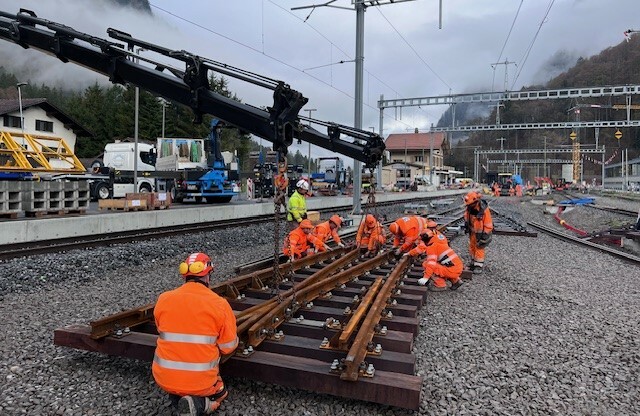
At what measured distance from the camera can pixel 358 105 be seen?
49.6ft

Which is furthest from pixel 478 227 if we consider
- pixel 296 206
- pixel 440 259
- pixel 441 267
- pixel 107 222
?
pixel 107 222

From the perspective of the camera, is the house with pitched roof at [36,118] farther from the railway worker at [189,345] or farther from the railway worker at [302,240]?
the railway worker at [189,345]

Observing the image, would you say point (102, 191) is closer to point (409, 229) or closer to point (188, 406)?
point (409, 229)

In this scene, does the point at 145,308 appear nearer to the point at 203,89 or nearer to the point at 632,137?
the point at 203,89

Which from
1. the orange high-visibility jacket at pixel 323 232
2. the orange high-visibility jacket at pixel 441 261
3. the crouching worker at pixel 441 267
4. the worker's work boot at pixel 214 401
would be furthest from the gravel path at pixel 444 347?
the orange high-visibility jacket at pixel 323 232

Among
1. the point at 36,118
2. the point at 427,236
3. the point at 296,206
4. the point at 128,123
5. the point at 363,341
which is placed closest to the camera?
the point at 363,341

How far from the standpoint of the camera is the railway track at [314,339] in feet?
11.3

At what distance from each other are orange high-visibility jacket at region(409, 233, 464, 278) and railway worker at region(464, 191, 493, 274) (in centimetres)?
151

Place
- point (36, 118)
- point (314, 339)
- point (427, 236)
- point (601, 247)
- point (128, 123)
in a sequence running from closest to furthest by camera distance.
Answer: point (314, 339) < point (427, 236) < point (601, 247) < point (36, 118) < point (128, 123)

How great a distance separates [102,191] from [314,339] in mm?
20294

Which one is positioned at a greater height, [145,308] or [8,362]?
[145,308]

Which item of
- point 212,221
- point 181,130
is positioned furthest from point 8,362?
point 181,130

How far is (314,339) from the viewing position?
4.43m

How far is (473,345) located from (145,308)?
3339 millimetres
